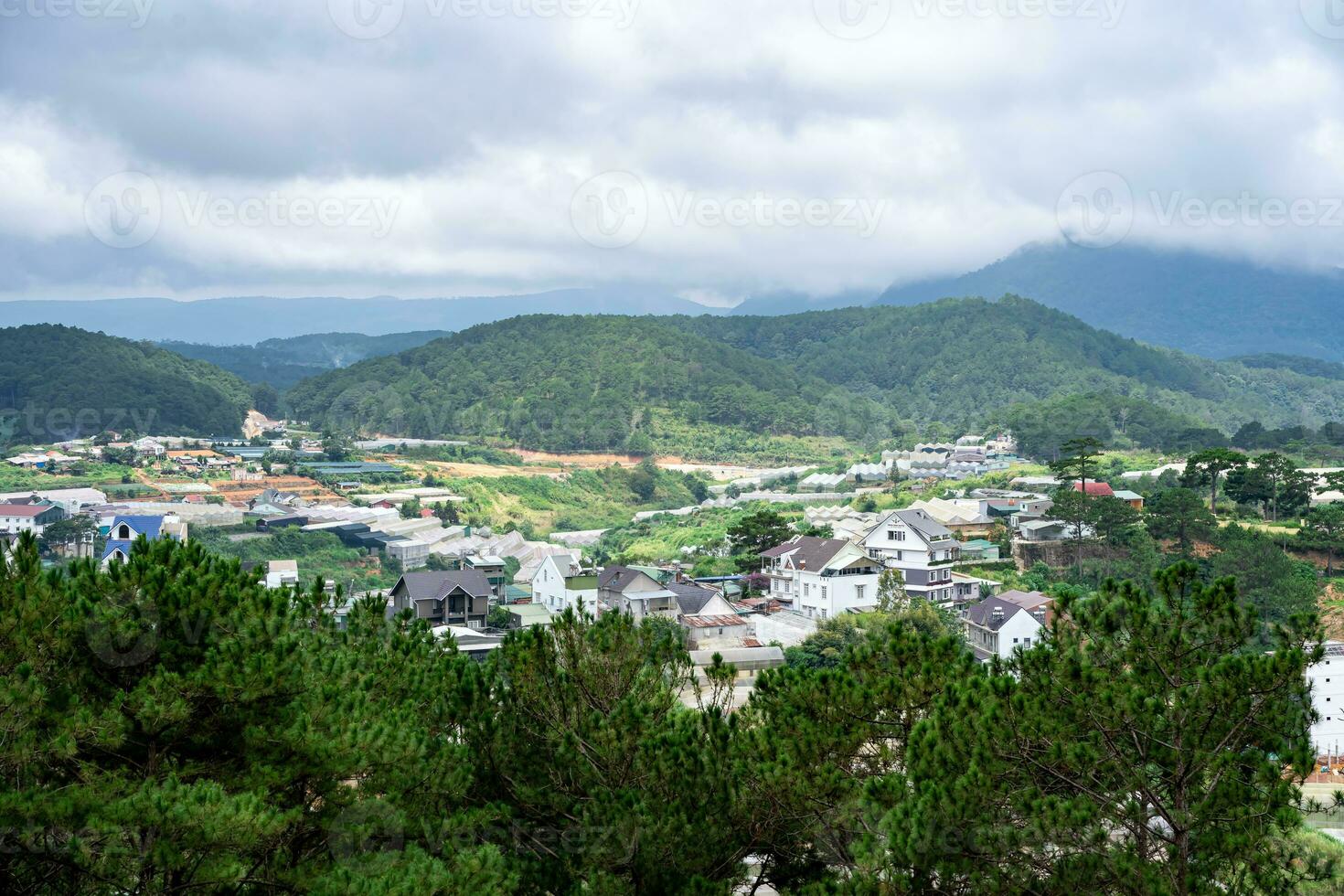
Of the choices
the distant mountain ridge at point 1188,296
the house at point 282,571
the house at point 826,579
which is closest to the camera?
the house at point 826,579

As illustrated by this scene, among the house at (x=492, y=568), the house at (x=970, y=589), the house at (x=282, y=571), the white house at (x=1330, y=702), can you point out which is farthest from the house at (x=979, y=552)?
the house at (x=282, y=571)

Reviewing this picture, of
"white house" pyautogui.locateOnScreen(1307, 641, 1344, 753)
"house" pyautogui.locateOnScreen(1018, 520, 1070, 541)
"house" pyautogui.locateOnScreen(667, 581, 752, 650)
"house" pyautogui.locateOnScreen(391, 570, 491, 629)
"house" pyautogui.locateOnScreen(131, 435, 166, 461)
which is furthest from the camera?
"house" pyautogui.locateOnScreen(131, 435, 166, 461)

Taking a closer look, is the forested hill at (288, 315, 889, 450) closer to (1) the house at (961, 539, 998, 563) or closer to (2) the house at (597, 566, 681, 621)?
(1) the house at (961, 539, 998, 563)

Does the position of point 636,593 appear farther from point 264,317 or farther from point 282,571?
point 264,317

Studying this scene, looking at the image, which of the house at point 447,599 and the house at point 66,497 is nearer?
the house at point 447,599

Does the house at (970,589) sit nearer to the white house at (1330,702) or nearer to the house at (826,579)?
the house at (826,579)

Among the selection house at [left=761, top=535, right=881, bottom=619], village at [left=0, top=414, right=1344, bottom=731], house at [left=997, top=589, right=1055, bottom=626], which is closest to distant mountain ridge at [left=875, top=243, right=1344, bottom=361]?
village at [left=0, top=414, right=1344, bottom=731]

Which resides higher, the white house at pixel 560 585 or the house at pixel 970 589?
the white house at pixel 560 585
